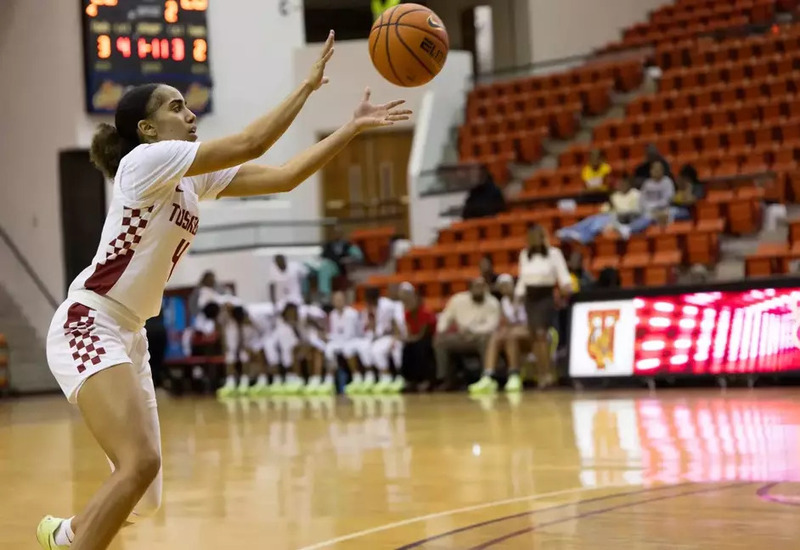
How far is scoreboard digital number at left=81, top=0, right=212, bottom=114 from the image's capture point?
19188 mm

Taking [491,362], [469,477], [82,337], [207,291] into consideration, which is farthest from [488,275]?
[82,337]

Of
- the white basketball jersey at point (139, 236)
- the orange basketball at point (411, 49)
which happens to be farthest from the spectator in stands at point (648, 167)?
the white basketball jersey at point (139, 236)

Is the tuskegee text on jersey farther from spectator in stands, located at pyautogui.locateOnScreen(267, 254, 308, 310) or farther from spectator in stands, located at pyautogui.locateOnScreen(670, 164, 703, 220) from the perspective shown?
spectator in stands, located at pyautogui.locateOnScreen(267, 254, 308, 310)

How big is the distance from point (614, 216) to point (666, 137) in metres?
2.64

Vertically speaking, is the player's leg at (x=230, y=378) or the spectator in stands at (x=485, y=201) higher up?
the spectator in stands at (x=485, y=201)

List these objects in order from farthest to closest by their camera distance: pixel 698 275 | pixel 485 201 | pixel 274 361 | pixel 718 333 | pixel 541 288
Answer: pixel 485 201
pixel 274 361
pixel 541 288
pixel 698 275
pixel 718 333

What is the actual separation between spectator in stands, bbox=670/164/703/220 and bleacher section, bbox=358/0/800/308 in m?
0.17

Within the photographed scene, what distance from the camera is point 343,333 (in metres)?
16.3

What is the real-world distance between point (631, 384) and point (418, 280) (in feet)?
16.8

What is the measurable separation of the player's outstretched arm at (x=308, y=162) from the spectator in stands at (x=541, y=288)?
9.38 meters

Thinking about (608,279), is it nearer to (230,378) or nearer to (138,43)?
(230,378)

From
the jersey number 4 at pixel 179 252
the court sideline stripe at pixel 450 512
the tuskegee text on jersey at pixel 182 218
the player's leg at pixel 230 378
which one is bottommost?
the player's leg at pixel 230 378

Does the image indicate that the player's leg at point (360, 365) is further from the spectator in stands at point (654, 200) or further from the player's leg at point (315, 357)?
the spectator in stands at point (654, 200)

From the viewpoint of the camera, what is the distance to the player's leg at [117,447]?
4.06 meters
